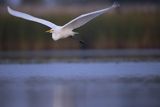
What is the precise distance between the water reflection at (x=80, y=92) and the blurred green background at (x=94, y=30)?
400 centimetres

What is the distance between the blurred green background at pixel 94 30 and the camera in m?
21.0

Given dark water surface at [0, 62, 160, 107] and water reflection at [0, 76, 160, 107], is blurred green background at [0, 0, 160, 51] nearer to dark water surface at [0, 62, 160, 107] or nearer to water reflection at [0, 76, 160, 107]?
dark water surface at [0, 62, 160, 107]

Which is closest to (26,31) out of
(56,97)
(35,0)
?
(35,0)

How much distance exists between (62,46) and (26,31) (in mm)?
1083

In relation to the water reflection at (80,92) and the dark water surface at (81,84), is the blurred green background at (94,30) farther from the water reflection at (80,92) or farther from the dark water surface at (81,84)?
the water reflection at (80,92)

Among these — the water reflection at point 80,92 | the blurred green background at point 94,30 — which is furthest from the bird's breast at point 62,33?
the blurred green background at point 94,30

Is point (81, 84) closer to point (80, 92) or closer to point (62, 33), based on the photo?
point (80, 92)

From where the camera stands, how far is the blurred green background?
68.9ft

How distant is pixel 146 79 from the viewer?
1642 cm

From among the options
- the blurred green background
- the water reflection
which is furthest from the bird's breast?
the blurred green background

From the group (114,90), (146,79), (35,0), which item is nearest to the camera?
(114,90)

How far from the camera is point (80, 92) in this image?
48.2 feet

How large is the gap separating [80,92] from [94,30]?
6607mm

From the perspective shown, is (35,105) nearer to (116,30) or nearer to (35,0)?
(116,30)
